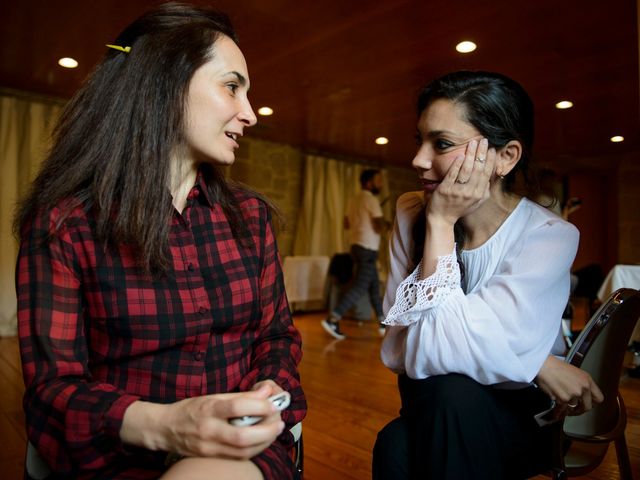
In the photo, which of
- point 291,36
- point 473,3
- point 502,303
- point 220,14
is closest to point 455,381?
point 502,303

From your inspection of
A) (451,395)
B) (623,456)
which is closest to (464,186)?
(451,395)

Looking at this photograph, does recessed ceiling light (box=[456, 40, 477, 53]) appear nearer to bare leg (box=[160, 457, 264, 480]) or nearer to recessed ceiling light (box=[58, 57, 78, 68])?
recessed ceiling light (box=[58, 57, 78, 68])

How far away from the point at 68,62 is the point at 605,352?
12.4 ft

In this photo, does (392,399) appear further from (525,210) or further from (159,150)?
(159,150)

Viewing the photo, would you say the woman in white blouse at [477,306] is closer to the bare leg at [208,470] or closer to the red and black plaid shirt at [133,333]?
the red and black plaid shirt at [133,333]

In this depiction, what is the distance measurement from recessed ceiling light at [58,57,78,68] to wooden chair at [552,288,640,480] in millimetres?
3669

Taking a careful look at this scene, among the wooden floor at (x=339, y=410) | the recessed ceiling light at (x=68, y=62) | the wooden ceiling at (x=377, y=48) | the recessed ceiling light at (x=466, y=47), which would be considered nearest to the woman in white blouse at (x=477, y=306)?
the wooden floor at (x=339, y=410)

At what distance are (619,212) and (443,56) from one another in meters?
4.97

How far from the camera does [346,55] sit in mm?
3129

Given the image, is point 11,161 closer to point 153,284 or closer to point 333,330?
point 333,330

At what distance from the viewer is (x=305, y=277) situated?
522 centimetres

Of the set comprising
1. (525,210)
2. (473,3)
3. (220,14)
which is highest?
(473,3)

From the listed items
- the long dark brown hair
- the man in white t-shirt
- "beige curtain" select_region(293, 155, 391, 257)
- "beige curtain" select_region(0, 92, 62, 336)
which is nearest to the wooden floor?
"beige curtain" select_region(0, 92, 62, 336)

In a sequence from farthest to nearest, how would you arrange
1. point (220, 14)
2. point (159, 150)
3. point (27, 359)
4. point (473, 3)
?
point (473, 3)
point (220, 14)
point (159, 150)
point (27, 359)
